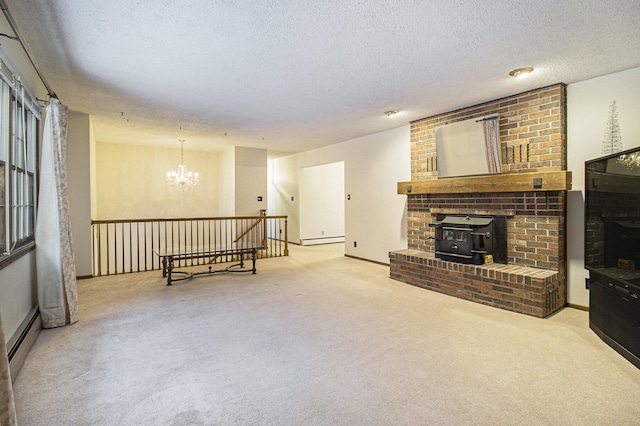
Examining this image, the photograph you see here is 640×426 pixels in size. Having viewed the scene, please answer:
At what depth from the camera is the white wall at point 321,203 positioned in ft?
29.5

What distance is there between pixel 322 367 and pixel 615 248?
2633mm

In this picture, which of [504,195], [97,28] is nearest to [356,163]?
[504,195]

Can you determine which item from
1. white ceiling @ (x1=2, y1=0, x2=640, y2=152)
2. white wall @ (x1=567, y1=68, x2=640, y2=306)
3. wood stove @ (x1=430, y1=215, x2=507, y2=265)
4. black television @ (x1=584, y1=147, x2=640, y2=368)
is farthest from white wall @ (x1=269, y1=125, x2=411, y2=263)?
black television @ (x1=584, y1=147, x2=640, y2=368)

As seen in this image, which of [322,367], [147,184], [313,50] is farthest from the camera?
[147,184]

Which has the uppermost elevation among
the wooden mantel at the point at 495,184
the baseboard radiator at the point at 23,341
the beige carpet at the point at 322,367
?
the wooden mantel at the point at 495,184

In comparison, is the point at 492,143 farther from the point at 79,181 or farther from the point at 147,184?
the point at 147,184

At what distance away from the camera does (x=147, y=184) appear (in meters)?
8.09

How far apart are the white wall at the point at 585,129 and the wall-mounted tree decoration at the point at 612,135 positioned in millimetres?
34

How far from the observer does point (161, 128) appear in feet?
19.0

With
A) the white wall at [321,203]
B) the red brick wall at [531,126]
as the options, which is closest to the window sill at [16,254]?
the red brick wall at [531,126]

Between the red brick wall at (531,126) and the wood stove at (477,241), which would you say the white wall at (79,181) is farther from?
the red brick wall at (531,126)

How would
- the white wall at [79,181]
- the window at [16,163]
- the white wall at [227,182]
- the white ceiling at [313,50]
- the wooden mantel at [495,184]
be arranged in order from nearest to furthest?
the white ceiling at [313,50] → the window at [16,163] → the wooden mantel at [495,184] → the white wall at [79,181] → the white wall at [227,182]

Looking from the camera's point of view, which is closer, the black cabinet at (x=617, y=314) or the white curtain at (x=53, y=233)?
the black cabinet at (x=617, y=314)

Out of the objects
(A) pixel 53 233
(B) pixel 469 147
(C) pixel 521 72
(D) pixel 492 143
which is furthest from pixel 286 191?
(C) pixel 521 72
